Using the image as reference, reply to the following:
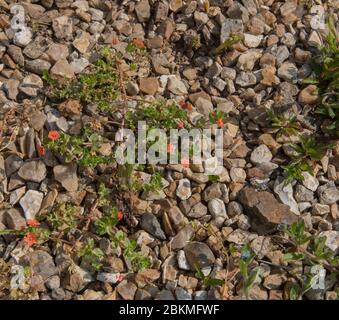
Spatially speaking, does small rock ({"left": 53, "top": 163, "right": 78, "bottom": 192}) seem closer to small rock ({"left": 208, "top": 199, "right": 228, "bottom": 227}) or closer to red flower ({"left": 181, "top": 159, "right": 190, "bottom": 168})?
red flower ({"left": 181, "top": 159, "right": 190, "bottom": 168})

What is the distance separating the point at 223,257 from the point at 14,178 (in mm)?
1555

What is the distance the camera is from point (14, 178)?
3521 mm

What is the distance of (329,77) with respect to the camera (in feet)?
12.3

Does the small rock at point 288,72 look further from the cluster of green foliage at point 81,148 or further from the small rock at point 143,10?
the cluster of green foliage at point 81,148

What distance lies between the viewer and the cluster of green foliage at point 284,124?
12.0ft

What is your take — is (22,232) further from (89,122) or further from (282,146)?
(282,146)

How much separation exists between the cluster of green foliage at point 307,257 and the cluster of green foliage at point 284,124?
730mm

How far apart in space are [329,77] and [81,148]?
192 cm

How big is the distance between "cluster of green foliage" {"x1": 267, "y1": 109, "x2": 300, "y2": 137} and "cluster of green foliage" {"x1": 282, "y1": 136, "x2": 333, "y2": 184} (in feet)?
0.30

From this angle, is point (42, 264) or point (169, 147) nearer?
point (42, 264)

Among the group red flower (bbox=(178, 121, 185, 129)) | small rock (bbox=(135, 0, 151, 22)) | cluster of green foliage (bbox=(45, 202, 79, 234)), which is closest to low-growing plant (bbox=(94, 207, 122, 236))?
cluster of green foliage (bbox=(45, 202, 79, 234))

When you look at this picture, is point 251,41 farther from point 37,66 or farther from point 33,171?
point 33,171

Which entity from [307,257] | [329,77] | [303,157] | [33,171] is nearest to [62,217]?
[33,171]

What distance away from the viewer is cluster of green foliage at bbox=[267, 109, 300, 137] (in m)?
3.67
